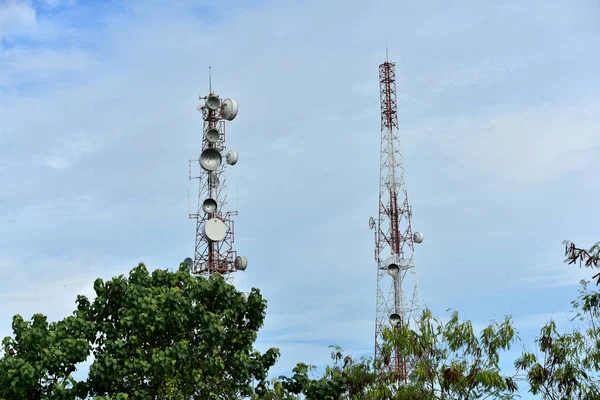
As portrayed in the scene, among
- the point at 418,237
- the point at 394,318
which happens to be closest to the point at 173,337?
the point at 394,318

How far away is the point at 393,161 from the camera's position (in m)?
39.3

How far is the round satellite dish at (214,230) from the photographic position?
34406mm

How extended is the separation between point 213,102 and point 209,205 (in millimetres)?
4491

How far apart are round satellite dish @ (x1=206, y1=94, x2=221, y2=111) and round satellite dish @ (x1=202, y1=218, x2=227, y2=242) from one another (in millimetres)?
5066

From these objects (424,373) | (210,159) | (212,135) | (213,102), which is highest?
(213,102)

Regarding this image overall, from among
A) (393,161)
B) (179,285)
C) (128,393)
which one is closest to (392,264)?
(393,161)

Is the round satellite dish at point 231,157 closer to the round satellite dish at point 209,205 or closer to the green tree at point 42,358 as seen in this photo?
the round satellite dish at point 209,205

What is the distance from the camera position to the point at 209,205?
35.4 m

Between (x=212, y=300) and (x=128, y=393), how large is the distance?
11.1 ft

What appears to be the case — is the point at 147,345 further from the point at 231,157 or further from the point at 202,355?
the point at 231,157

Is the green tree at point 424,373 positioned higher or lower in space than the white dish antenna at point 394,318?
lower

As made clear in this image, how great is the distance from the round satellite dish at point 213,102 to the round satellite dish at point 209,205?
13.3 feet

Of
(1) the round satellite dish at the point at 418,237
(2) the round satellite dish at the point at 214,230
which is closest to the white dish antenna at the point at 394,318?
(1) the round satellite dish at the point at 418,237

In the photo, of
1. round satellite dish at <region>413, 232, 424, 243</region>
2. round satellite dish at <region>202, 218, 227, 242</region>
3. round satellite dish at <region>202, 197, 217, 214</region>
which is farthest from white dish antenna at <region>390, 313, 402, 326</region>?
round satellite dish at <region>202, 197, 217, 214</region>
